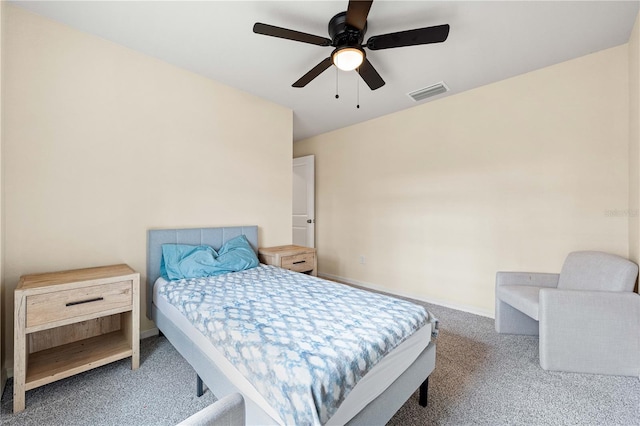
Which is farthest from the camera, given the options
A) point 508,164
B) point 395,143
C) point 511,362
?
point 395,143

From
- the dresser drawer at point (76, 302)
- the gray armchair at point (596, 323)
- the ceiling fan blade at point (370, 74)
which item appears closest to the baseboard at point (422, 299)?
the gray armchair at point (596, 323)

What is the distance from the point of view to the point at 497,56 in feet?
7.74

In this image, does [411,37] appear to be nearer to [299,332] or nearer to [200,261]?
[299,332]

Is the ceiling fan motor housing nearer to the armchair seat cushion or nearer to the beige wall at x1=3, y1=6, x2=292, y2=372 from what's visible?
the beige wall at x1=3, y1=6, x2=292, y2=372

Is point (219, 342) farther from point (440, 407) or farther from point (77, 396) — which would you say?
point (440, 407)

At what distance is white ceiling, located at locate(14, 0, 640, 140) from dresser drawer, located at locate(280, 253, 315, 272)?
1.94 m

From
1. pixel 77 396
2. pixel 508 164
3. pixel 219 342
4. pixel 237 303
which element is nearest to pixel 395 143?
pixel 508 164

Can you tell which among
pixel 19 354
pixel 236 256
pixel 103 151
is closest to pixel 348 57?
pixel 236 256

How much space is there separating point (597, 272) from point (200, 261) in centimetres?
332

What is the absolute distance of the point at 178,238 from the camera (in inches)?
97.5

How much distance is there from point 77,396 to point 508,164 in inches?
160

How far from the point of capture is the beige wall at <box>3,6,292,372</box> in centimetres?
181

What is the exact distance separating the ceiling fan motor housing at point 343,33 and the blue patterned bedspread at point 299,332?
1738 mm

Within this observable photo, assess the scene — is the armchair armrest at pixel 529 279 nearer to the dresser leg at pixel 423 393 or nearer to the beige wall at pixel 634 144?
the beige wall at pixel 634 144
